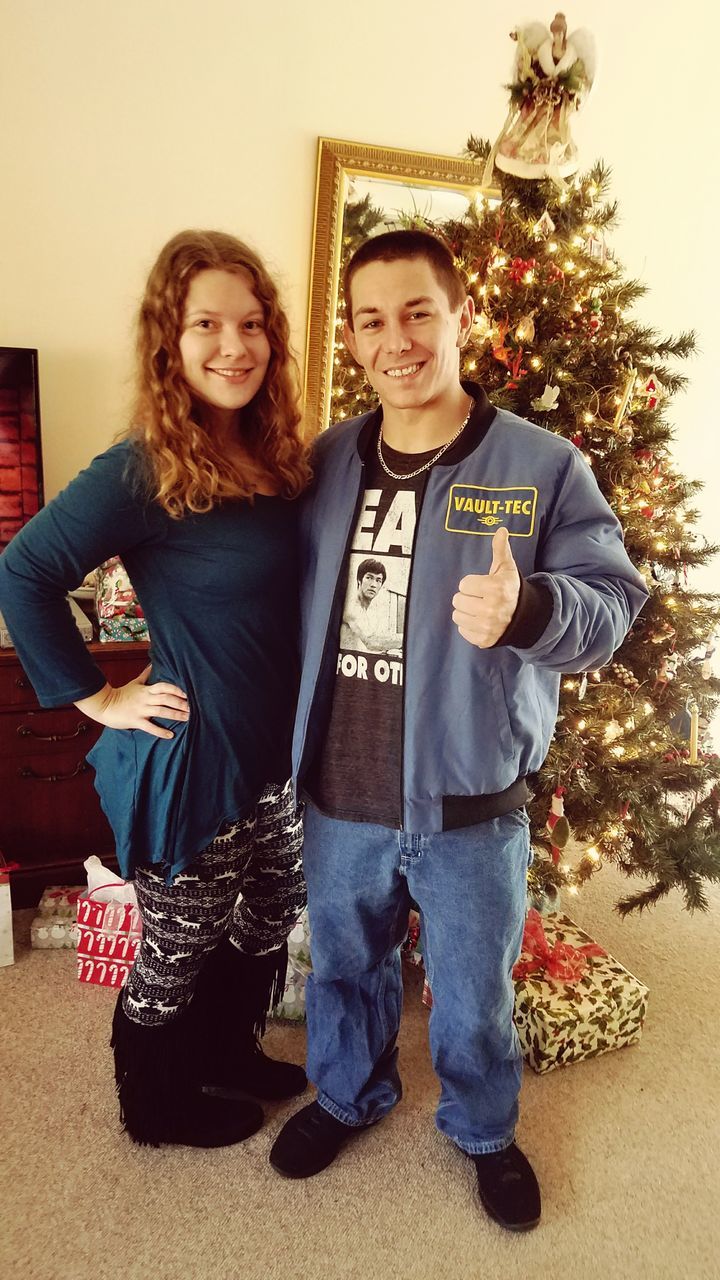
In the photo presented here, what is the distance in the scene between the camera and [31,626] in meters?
1.17

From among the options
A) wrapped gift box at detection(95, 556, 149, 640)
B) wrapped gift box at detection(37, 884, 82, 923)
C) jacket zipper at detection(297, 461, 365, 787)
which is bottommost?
wrapped gift box at detection(37, 884, 82, 923)

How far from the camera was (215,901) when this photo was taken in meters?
1.28

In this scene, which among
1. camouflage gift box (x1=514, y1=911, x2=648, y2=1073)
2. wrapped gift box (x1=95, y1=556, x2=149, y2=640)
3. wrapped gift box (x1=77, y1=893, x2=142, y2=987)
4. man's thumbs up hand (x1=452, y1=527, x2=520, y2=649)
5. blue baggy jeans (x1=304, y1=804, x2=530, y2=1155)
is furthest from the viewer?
wrapped gift box (x1=95, y1=556, x2=149, y2=640)

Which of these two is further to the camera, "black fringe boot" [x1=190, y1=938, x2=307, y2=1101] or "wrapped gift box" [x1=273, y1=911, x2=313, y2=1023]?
"wrapped gift box" [x1=273, y1=911, x2=313, y2=1023]

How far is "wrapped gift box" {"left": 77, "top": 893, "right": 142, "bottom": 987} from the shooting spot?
193cm

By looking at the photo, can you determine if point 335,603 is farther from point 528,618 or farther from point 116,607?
point 116,607

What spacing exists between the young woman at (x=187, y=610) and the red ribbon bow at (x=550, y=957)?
80 centimetres

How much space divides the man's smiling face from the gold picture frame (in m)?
1.48

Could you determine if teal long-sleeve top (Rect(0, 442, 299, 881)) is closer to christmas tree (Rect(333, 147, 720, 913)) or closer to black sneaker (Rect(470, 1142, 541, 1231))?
black sneaker (Rect(470, 1142, 541, 1231))

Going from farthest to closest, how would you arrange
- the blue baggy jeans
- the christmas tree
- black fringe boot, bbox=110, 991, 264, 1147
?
the christmas tree < black fringe boot, bbox=110, 991, 264, 1147 < the blue baggy jeans

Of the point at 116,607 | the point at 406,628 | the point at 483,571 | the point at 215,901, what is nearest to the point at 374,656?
the point at 406,628

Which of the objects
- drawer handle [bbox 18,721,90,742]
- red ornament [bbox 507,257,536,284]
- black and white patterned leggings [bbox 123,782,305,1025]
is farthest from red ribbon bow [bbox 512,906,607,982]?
red ornament [bbox 507,257,536,284]

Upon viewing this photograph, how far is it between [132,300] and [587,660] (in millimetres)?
1988

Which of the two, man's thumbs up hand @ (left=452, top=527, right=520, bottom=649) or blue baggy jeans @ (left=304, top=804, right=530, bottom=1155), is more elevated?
man's thumbs up hand @ (left=452, top=527, right=520, bottom=649)
